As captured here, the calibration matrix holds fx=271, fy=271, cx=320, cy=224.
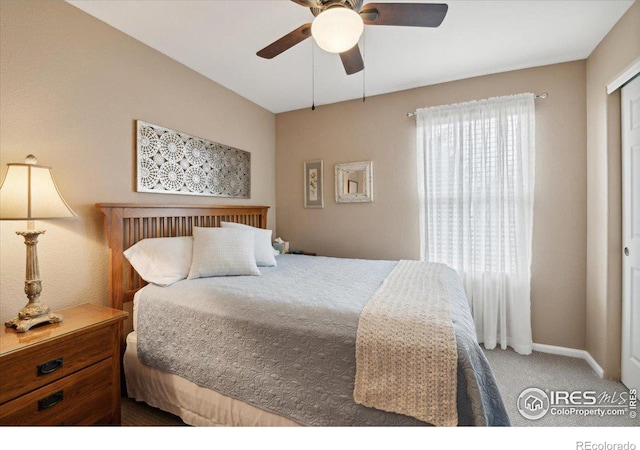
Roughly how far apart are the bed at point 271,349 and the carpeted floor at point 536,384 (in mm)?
100

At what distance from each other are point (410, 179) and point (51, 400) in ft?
10.2

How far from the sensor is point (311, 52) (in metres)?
2.31

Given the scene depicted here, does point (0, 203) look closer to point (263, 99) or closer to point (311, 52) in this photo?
point (311, 52)

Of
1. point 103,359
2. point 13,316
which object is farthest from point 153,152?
point 103,359

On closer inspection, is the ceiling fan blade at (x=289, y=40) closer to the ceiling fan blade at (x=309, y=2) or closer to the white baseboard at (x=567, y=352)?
the ceiling fan blade at (x=309, y=2)

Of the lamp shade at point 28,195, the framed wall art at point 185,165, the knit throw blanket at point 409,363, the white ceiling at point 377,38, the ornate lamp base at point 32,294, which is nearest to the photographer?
the knit throw blanket at point 409,363

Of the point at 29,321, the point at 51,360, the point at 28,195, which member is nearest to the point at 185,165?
the point at 28,195

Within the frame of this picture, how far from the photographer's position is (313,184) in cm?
348

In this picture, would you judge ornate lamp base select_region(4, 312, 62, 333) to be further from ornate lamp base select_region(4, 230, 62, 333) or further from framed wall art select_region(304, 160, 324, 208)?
framed wall art select_region(304, 160, 324, 208)

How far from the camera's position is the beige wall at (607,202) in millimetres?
2025

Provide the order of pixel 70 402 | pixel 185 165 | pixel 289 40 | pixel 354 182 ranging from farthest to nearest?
pixel 354 182, pixel 185 165, pixel 289 40, pixel 70 402

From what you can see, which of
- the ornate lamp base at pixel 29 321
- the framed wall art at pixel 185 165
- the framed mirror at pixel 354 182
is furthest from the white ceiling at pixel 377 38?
the ornate lamp base at pixel 29 321

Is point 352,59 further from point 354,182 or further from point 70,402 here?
point 70,402

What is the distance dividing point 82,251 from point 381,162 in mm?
2785
